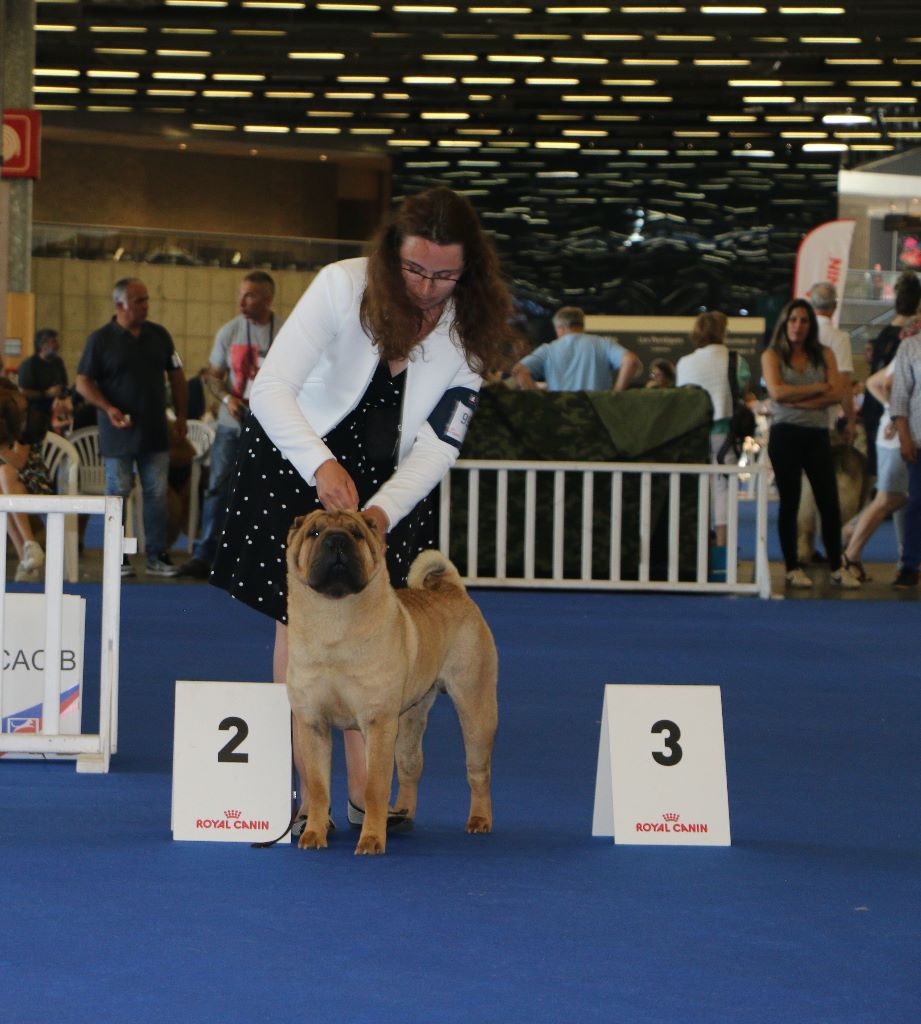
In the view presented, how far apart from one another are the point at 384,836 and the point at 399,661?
35 cm

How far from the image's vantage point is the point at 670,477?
827cm

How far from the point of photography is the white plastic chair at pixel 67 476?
27.1 feet

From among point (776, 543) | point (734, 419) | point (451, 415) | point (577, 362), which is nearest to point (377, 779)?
point (451, 415)

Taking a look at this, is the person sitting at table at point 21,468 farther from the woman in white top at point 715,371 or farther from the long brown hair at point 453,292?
the long brown hair at point 453,292

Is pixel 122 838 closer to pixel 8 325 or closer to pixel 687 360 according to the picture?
pixel 687 360

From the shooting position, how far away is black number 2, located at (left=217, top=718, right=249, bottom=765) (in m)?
3.20

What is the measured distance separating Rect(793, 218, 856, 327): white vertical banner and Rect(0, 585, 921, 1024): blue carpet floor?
44.2ft

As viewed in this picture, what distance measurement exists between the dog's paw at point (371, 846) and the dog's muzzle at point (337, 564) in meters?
0.51

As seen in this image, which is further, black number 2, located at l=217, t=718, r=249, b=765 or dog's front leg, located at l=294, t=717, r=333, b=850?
black number 2, located at l=217, t=718, r=249, b=765

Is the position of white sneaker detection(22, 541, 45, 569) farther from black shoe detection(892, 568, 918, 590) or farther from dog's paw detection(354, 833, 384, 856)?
dog's paw detection(354, 833, 384, 856)

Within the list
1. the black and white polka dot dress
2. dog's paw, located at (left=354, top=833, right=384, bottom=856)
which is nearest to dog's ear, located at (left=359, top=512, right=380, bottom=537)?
the black and white polka dot dress

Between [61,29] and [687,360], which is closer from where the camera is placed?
[687,360]

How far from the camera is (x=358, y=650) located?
9.61 ft

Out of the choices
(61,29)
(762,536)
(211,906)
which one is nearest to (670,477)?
(762,536)
